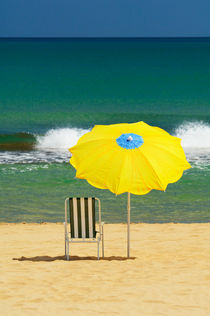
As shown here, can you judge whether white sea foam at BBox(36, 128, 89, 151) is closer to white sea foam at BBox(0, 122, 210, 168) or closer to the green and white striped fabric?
white sea foam at BBox(0, 122, 210, 168)

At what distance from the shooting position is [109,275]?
6855 mm

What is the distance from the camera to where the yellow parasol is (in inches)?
281

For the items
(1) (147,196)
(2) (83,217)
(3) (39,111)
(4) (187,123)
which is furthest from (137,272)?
(3) (39,111)

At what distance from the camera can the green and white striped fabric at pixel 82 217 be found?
764cm

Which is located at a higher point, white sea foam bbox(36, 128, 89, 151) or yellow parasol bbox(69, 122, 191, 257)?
white sea foam bbox(36, 128, 89, 151)

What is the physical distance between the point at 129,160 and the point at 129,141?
31cm

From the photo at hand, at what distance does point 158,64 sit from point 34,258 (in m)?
67.1

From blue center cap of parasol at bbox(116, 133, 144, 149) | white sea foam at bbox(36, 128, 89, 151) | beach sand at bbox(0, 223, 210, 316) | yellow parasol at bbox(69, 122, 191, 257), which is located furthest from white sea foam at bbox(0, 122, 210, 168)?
blue center cap of parasol at bbox(116, 133, 144, 149)

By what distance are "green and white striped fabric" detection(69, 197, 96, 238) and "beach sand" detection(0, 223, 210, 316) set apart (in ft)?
1.42

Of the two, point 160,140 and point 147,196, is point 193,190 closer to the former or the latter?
point 147,196

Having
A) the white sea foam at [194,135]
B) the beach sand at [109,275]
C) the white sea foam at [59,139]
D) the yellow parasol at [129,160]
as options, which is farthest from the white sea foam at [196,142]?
the yellow parasol at [129,160]

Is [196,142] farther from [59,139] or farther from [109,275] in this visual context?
[109,275]

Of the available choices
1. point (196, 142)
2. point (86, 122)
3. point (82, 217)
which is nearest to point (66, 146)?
point (196, 142)

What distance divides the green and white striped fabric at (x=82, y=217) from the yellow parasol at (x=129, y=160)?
52cm
